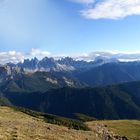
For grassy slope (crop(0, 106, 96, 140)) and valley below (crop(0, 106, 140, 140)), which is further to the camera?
valley below (crop(0, 106, 140, 140))

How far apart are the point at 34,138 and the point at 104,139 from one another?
33.7 meters

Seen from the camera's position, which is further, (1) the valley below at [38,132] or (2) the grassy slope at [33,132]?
(1) the valley below at [38,132]

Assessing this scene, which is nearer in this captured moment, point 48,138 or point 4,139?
point 4,139

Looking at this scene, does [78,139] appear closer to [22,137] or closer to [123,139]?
[22,137]

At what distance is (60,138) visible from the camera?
64.0 m

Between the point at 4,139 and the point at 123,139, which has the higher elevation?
the point at 4,139

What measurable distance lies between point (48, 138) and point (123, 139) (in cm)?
5301

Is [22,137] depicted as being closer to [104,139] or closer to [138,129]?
[104,139]

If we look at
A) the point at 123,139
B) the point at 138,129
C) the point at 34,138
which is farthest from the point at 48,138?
the point at 138,129

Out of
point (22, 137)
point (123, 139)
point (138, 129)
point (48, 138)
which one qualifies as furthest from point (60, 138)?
point (138, 129)

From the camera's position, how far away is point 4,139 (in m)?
49.5

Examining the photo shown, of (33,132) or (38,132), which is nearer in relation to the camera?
(33,132)

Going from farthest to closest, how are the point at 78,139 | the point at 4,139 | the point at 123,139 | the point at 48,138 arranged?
the point at 123,139, the point at 78,139, the point at 48,138, the point at 4,139

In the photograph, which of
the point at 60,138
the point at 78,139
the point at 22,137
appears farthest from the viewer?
the point at 78,139
